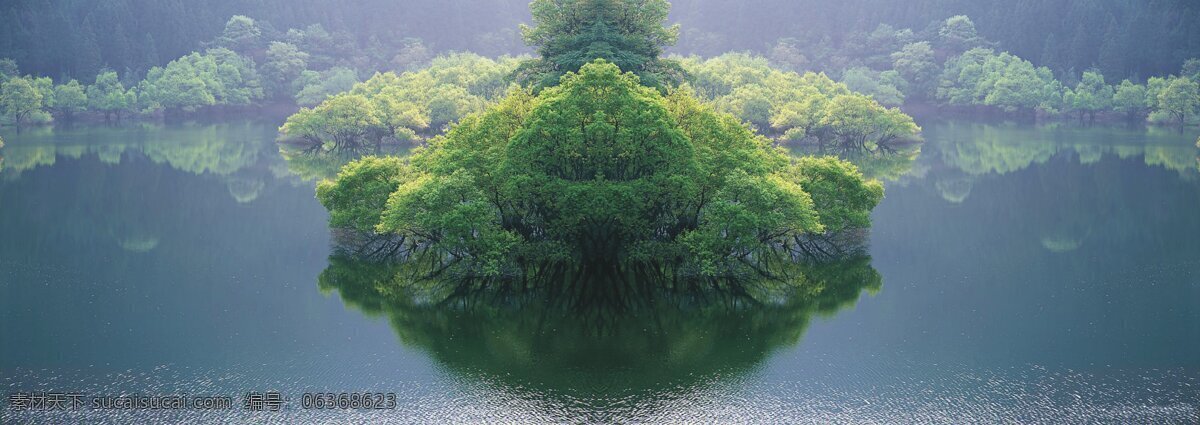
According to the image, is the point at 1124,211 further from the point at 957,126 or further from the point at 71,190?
the point at 957,126

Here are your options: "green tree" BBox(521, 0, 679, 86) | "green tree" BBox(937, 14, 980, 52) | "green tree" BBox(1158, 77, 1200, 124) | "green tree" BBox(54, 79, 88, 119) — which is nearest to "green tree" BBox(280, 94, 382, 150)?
"green tree" BBox(521, 0, 679, 86)

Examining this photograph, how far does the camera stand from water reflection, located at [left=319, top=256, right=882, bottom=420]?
28781 millimetres

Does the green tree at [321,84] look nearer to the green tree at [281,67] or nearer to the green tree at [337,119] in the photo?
the green tree at [281,67]

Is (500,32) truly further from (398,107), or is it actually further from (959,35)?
(398,107)

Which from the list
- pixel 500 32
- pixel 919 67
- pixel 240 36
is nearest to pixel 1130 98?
pixel 919 67

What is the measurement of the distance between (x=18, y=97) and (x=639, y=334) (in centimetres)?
10834

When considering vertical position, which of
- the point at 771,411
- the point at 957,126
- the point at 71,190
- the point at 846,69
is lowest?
the point at 771,411

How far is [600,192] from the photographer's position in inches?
1475

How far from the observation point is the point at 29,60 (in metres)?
146

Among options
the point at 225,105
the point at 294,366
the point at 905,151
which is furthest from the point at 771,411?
the point at 225,105

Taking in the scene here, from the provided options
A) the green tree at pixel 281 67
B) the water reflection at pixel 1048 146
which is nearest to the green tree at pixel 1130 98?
the water reflection at pixel 1048 146

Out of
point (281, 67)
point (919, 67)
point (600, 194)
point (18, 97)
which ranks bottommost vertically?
point (600, 194)

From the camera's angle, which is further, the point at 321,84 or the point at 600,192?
the point at 321,84

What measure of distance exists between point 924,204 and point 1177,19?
11416cm
